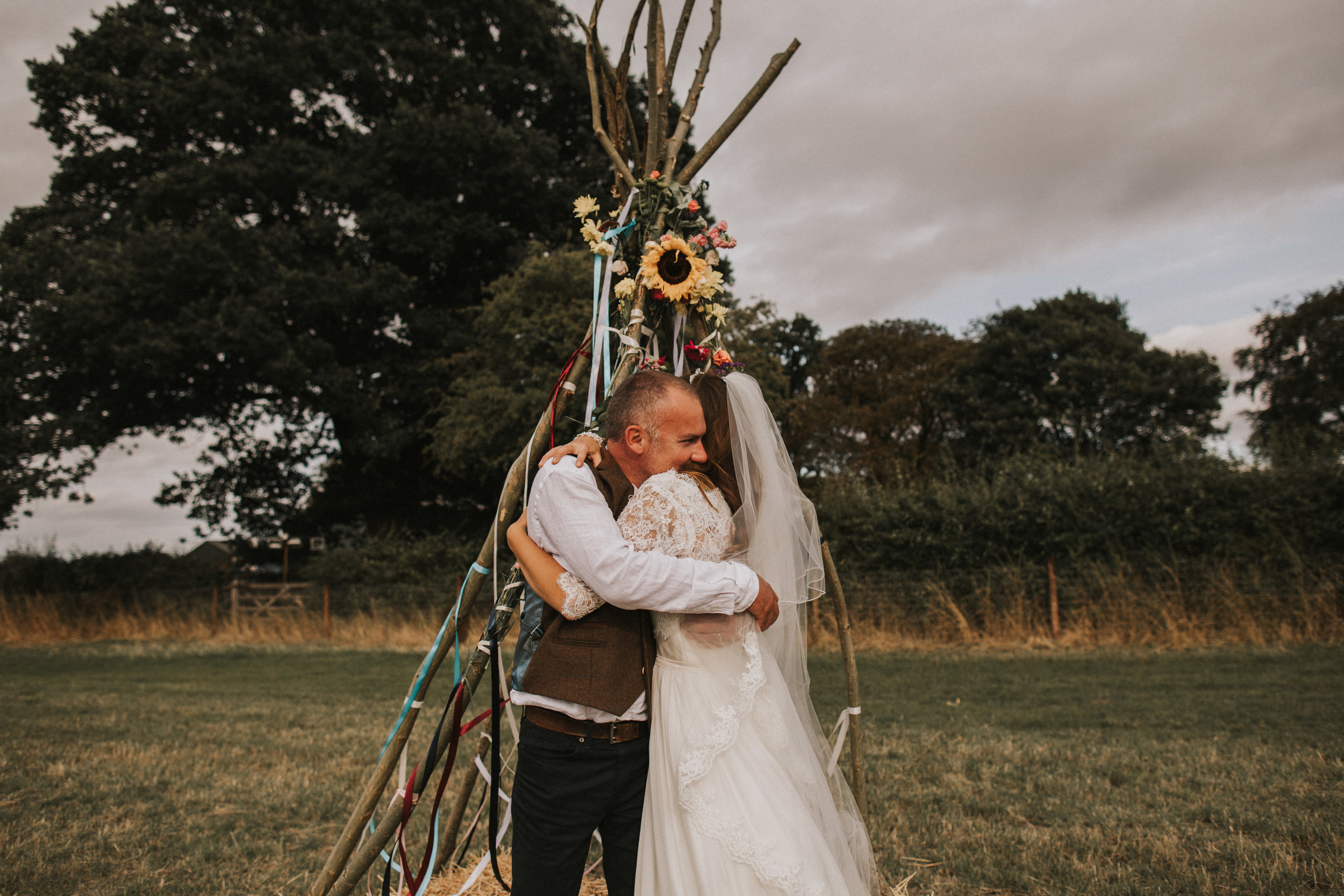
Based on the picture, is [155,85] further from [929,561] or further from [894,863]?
[894,863]

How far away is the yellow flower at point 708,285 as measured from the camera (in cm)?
298

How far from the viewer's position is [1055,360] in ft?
83.6

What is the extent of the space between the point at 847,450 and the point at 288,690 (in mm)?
21903

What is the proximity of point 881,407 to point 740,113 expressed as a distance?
88.7 ft

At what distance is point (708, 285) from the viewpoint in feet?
9.82

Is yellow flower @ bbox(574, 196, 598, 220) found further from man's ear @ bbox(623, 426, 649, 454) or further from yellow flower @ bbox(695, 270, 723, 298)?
man's ear @ bbox(623, 426, 649, 454)

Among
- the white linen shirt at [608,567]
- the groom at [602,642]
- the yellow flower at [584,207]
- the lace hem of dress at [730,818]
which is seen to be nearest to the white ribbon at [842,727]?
the lace hem of dress at [730,818]

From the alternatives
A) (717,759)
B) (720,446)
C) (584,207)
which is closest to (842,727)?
(717,759)

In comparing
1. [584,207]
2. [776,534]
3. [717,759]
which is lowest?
[717,759]

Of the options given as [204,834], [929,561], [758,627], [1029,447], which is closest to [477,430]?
[929,561]

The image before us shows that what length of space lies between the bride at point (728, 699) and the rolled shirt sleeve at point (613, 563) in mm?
85

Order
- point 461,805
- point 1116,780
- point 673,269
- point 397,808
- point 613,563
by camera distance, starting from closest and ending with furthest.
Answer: point 613,563
point 397,808
point 673,269
point 461,805
point 1116,780

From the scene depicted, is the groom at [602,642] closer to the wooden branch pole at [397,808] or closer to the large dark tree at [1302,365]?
the wooden branch pole at [397,808]

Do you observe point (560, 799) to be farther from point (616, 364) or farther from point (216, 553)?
point (216, 553)
